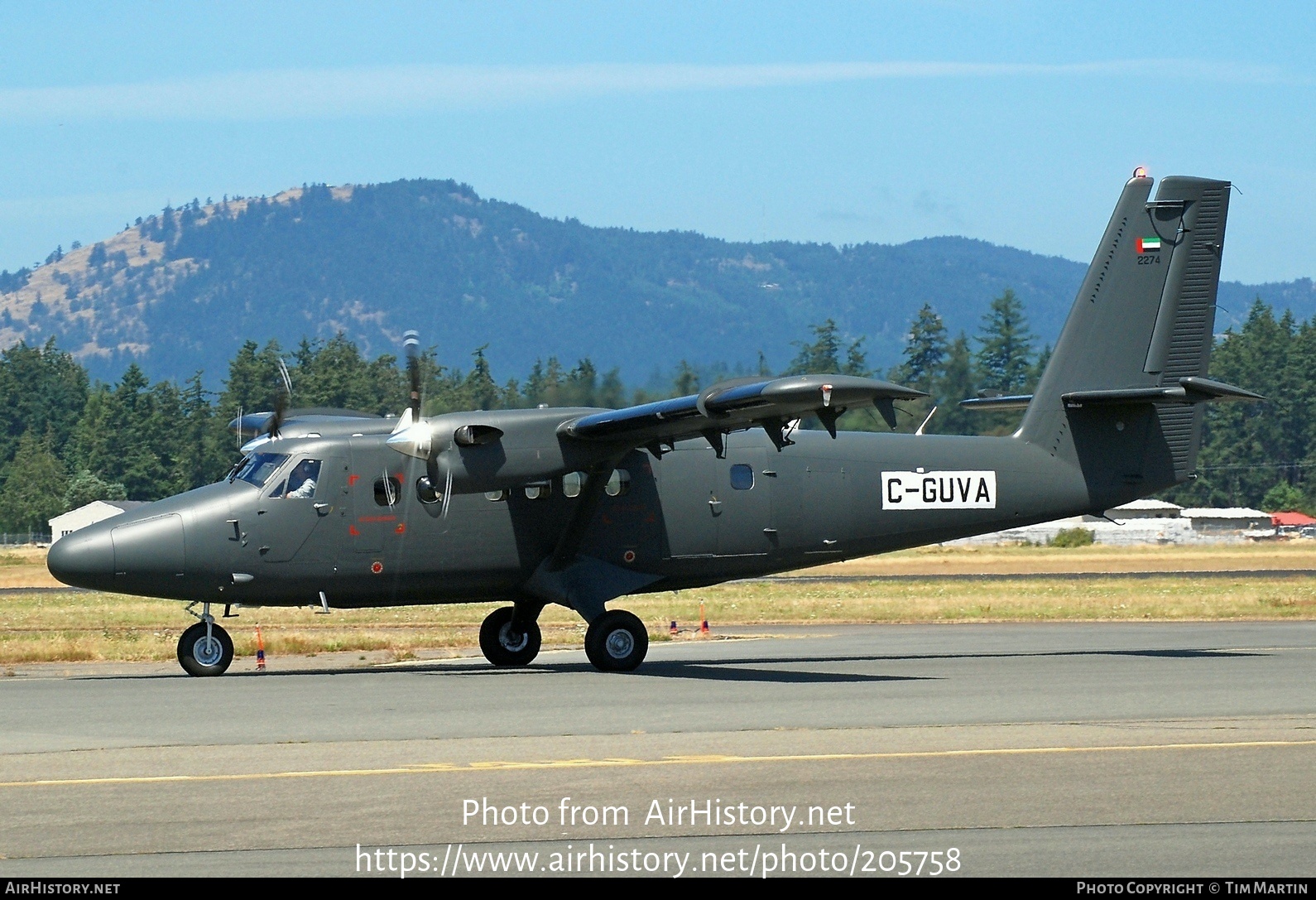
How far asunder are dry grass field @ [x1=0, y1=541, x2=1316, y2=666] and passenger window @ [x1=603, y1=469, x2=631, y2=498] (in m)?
5.68

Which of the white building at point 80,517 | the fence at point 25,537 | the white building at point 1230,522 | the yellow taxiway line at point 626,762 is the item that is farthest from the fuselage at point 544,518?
the fence at point 25,537

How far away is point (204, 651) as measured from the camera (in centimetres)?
2119

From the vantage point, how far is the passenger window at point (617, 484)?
22.4 meters

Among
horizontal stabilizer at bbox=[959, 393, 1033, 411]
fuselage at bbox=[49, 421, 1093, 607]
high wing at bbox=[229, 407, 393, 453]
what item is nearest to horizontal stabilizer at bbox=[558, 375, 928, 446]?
fuselage at bbox=[49, 421, 1093, 607]

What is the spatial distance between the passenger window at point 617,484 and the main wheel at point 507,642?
8.60ft

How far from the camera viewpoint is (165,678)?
2131 cm

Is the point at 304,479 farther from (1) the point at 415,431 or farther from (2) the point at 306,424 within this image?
(1) the point at 415,431

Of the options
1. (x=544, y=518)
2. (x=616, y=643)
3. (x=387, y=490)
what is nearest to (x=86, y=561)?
(x=387, y=490)

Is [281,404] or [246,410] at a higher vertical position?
[281,404]

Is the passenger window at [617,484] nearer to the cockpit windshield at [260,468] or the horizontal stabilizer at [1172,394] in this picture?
the cockpit windshield at [260,468]

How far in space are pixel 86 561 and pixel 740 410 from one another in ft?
27.7
